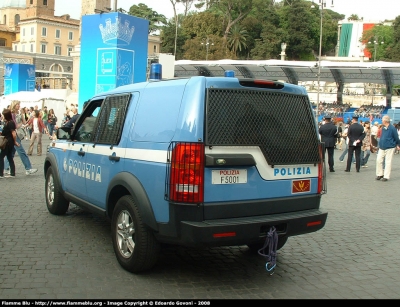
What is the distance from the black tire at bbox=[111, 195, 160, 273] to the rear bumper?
0.43 m

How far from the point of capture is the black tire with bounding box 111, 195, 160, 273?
15.5 ft

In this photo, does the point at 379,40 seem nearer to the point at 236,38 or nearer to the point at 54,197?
the point at 236,38

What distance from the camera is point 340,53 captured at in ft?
423

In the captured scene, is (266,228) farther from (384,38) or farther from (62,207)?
(384,38)

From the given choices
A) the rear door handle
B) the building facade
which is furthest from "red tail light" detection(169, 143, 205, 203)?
the building facade

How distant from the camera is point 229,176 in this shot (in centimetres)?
444

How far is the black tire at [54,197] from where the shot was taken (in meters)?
7.32

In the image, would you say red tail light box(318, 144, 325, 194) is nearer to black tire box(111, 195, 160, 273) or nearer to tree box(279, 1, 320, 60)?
black tire box(111, 195, 160, 273)

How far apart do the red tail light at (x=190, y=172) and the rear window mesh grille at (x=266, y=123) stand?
0.16m

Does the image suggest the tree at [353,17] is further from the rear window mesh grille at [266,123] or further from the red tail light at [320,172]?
the rear window mesh grille at [266,123]

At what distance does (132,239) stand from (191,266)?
0.82m

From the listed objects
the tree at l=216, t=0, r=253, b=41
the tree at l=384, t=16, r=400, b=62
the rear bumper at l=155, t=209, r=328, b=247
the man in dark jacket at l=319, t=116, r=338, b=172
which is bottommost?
the rear bumper at l=155, t=209, r=328, b=247

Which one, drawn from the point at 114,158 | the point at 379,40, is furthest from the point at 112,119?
the point at 379,40

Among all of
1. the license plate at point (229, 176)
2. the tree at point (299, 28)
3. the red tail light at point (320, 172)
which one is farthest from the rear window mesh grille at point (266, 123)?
the tree at point (299, 28)
